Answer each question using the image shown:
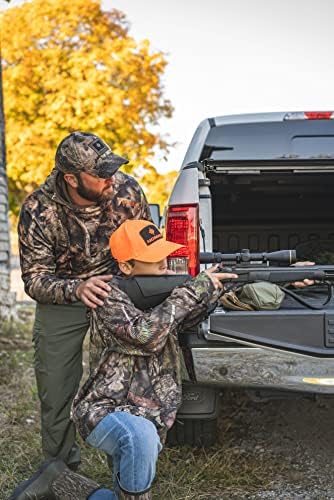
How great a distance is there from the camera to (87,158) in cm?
346

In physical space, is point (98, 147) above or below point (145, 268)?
above

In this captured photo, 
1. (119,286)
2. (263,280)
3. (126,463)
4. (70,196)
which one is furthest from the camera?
(70,196)

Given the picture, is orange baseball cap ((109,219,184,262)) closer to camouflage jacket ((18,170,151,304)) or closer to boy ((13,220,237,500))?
boy ((13,220,237,500))

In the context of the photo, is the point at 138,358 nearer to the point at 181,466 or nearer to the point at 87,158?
the point at 87,158

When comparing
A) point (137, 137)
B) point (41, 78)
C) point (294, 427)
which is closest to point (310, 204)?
point (294, 427)

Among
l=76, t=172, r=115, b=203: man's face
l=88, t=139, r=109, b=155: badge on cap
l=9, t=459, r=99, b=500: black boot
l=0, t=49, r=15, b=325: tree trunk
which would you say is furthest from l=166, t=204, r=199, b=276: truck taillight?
l=0, t=49, r=15, b=325: tree trunk

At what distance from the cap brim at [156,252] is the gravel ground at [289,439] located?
137cm

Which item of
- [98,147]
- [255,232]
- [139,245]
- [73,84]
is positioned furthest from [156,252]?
[73,84]

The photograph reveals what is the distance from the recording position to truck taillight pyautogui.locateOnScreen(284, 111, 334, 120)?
15.8ft

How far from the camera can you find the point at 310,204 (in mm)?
5613

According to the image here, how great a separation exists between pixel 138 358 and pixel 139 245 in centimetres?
44

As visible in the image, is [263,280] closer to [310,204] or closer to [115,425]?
[115,425]

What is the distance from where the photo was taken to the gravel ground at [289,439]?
153 inches

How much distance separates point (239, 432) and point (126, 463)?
2201mm
